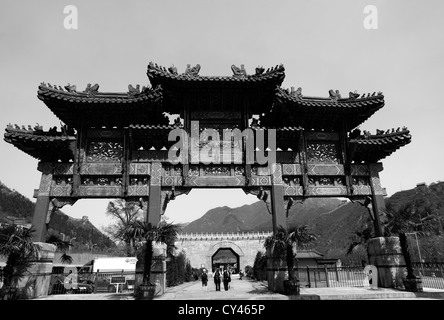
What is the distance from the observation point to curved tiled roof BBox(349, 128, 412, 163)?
46.7 ft

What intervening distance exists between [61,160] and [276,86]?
402 inches

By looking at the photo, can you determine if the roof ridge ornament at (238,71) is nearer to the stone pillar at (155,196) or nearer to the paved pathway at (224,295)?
the stone pillar at (155,196)

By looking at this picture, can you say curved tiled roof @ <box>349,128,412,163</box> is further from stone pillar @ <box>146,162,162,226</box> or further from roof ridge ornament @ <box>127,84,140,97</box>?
roof ridge ornament @ <box>127,84,140,97</box>

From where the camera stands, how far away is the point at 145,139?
1413 cm

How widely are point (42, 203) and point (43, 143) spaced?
255cm

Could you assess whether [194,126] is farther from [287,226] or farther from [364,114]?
[364,114]

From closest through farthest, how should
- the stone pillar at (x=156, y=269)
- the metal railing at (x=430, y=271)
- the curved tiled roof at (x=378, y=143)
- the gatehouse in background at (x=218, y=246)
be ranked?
the stone pillar at (x=156, y=269) < the metal railing at (x=430, y=271) < the curved tiled roof at (x=378, y=143) < the gatehouse in background at (x=218, y=246)

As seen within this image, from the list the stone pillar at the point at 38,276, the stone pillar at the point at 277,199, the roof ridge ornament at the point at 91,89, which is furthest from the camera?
the roof ridge ornament at the point at 91,89

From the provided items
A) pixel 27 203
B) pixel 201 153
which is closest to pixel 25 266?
pixel 201 153

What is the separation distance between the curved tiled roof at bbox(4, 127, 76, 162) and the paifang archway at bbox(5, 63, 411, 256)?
44mm

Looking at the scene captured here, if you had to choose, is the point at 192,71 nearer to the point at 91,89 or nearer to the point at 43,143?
the point at 91,89

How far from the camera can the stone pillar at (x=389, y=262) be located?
13.1 m

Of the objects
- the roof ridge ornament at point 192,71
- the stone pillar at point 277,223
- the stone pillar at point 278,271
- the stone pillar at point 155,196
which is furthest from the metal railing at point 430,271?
the roof ridge ornament at point 192,71

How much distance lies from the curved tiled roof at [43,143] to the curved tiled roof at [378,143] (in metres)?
12.7
